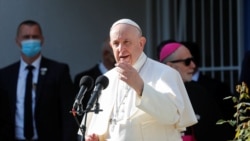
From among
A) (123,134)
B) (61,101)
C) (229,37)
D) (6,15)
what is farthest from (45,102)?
(123,134)

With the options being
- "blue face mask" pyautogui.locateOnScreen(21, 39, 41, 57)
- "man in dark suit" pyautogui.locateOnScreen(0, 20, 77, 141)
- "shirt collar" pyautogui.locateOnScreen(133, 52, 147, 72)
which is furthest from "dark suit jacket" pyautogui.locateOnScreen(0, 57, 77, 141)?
"shirt collar" pyautogui.locateOnScreen(133, 52, 147, 72)

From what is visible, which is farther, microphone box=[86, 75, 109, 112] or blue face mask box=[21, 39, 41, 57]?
blue face mask box=[21, 39, 41, 57]

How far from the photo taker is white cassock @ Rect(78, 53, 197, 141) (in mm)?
5781

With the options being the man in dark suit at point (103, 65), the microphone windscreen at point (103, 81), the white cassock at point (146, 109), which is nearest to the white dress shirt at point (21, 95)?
the man in dark suit at point (103, 65)

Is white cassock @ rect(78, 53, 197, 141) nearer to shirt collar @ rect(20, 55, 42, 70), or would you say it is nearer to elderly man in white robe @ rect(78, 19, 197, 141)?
elderly man in white robe @ rect(78, 19, 197, 141)

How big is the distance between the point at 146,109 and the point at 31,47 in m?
3.41

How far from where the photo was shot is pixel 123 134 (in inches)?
233

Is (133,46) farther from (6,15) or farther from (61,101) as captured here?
(6,15)

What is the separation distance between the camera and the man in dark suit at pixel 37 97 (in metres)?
8.70

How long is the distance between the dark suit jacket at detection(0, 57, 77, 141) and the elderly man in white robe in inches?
102

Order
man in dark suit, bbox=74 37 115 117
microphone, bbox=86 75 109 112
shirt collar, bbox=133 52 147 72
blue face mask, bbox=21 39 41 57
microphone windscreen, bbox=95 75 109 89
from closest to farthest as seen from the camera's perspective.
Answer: microphone, bbox=86 75 109 112, microphone windscreen, bbox=95 75 109 89, shirt collar, bbox=133 52 147 72, blue face mask, bbox=21 39 41 57, man in dark suit, bbox=74 37 115 117

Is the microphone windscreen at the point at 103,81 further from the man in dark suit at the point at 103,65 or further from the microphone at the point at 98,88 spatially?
the man in dark suit at the point at 103,65

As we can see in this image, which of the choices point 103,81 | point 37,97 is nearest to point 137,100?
point 103,81

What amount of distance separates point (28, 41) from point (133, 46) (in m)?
3.23
